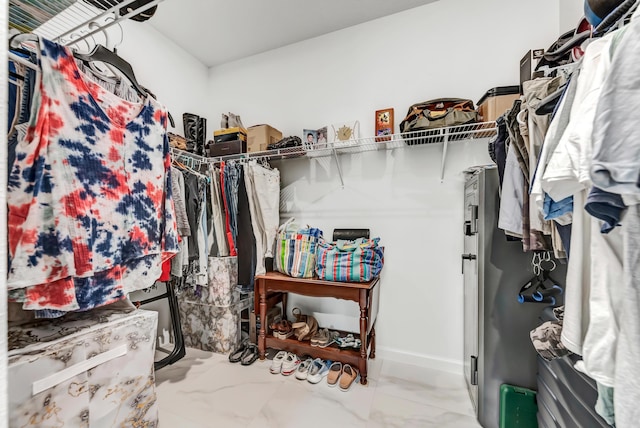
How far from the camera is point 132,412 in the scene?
96cm

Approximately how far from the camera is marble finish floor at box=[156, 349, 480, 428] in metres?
1.35

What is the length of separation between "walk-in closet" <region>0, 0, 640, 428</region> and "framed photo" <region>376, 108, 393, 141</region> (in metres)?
0.02

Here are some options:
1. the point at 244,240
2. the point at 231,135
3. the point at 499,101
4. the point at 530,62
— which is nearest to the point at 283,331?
the point at 244,240

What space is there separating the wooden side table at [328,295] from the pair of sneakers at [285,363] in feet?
0.15

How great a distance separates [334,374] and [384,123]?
6.12 ft

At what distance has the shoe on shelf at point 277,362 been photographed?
1.77m

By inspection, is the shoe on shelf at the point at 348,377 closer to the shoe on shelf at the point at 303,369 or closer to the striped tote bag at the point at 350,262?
the shoe on shelf at the point at 303,369

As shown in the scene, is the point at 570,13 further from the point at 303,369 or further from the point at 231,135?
the point at 303,369

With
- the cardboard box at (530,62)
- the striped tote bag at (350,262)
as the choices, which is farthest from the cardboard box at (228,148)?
the cardboard box at (530,62)

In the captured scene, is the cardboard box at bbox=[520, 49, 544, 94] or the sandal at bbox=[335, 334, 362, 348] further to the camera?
the sandal at bbox=[335, 334, 362, 348]

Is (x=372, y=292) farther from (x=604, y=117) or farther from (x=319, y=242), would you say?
(x=604, y=117)

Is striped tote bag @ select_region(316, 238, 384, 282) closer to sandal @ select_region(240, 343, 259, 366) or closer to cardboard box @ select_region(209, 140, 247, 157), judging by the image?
sandal @ select_region(240, 343, 259, 366)

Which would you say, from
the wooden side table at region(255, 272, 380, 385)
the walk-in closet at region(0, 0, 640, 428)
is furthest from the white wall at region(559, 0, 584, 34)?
the wooden side table at region(255, 272, 380, 385)

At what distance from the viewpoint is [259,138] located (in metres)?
2.09
